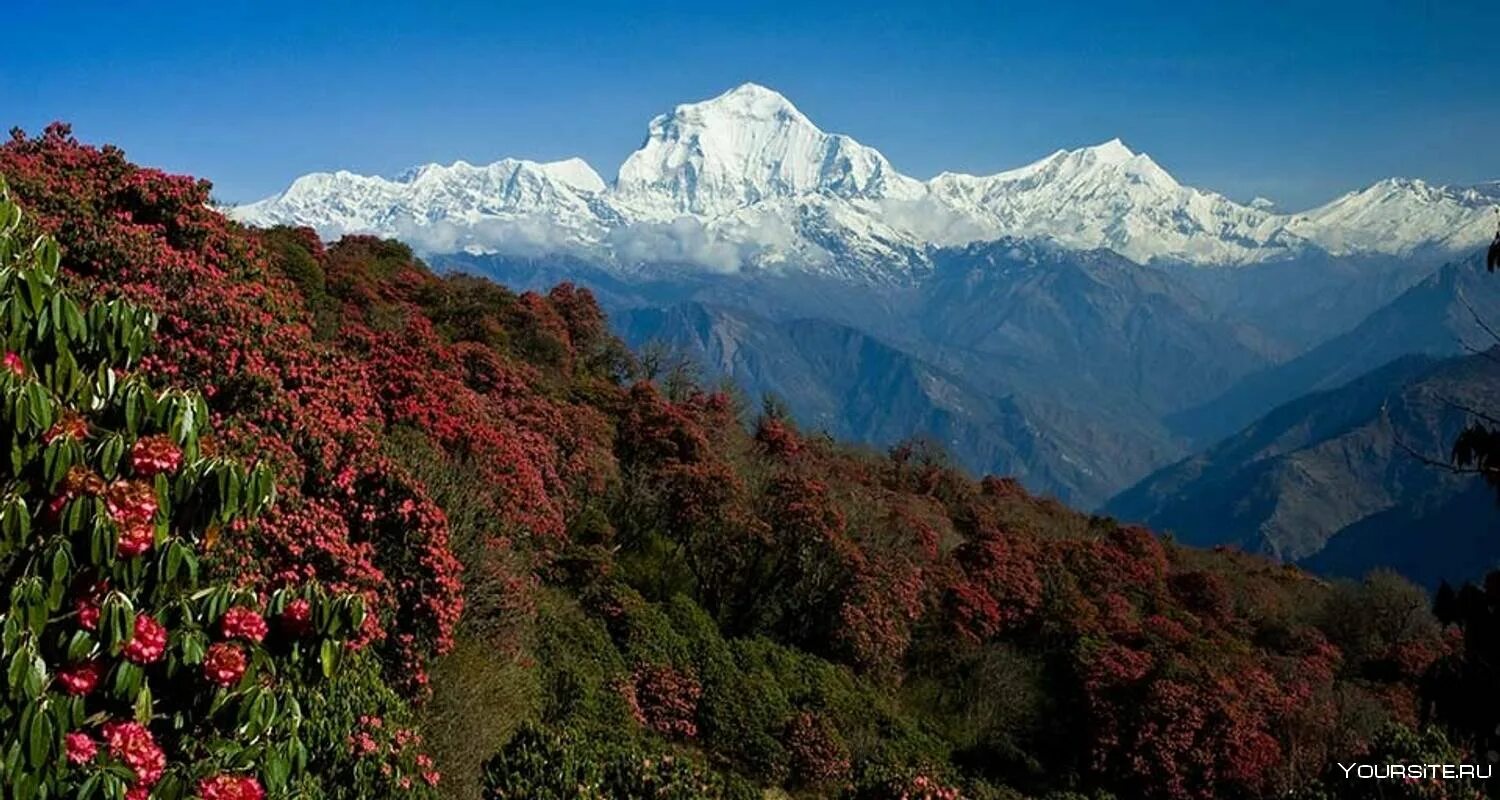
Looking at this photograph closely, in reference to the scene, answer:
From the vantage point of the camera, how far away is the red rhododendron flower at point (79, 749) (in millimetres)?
4539

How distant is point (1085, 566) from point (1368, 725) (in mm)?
12217

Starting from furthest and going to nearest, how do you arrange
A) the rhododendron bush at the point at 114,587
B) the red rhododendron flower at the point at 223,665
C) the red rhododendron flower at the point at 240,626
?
the red rhododendron flower at the point at 240,626 < the red rhododendron flower at the point at 223,665 < the rhododendron bush at the point at 114,587

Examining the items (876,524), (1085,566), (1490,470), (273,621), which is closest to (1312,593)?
(1085,566)

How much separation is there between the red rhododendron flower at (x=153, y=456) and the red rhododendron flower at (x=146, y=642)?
74 centimetres

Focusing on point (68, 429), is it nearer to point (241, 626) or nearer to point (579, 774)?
point (241, 626)

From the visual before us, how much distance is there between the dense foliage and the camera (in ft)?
40.8

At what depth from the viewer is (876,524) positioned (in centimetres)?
3014

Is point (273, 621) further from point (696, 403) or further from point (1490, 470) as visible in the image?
point (696, 403)

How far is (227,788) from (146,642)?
88 cm

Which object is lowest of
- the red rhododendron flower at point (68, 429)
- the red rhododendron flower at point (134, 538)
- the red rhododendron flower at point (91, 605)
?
the red rhododendron flower at point (91, 605)

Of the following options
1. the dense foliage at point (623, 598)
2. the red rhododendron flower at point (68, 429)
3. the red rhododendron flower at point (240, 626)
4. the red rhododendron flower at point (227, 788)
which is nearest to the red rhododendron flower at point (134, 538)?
the red rhododendron flower at point (68, 429)

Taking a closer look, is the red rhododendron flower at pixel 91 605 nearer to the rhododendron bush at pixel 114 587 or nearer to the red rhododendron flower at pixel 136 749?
the rhododendron bush at pixel 114 587

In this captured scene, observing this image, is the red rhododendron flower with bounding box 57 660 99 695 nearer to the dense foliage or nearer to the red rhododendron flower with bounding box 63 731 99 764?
the red rhododendron flower with bounding box 63 731 99 764

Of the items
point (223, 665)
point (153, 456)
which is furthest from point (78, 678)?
point (153, 456)
